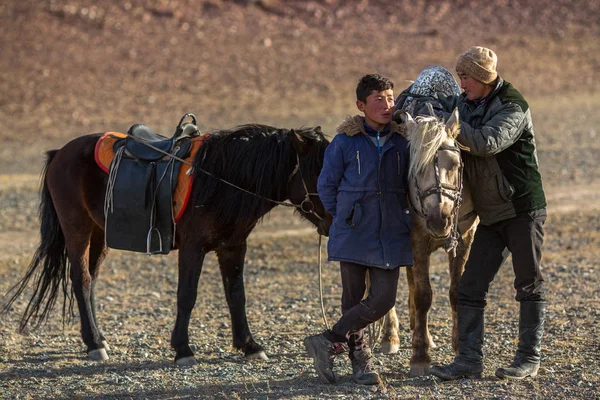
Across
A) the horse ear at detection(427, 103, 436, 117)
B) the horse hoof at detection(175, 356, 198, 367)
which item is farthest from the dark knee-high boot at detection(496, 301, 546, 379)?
the horse hoof at detection(175, 356, 198, 367)

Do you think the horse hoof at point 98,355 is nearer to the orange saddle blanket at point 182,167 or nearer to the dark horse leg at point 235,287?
the dark horse leg at point 235,287

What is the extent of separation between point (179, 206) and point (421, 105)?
1910 mm

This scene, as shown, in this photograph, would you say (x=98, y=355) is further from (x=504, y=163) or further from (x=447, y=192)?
(x=504, y=163)

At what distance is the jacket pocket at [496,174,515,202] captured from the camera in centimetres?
535

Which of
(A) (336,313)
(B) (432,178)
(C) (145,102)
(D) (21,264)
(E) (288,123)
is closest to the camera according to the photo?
(B) (432,178)

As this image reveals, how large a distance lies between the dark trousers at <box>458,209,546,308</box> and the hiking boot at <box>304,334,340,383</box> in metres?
0.87

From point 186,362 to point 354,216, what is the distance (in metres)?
1.93

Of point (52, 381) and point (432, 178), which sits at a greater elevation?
point (432, 178)

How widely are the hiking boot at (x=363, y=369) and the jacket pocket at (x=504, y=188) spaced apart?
1255 millimetres

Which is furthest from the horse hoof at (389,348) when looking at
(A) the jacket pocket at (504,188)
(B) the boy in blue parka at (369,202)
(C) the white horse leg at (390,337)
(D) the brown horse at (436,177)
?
(A) the jacket pocket at (504,188)

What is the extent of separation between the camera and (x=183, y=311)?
648 cm

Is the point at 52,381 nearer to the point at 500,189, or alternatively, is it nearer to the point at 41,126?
the point at 500,189

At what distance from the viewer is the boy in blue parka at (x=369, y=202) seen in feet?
17.3

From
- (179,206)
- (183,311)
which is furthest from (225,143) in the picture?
(183,311)
